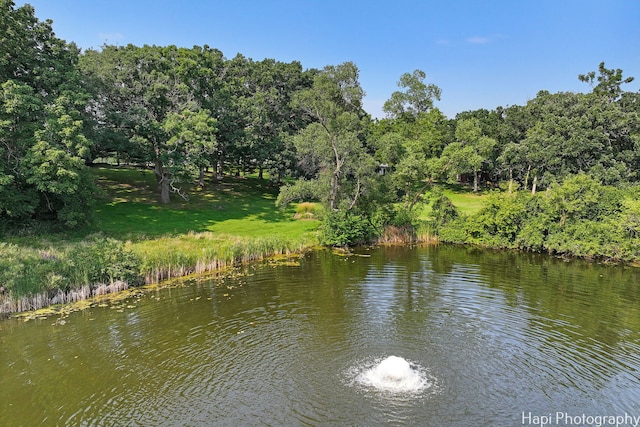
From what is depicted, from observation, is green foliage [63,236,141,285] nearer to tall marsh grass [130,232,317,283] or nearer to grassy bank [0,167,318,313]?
grassy bank [0,167,318,313]

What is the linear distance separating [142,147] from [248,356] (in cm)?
3045

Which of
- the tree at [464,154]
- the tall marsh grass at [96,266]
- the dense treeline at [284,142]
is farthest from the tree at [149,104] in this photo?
the tree at [464,154]

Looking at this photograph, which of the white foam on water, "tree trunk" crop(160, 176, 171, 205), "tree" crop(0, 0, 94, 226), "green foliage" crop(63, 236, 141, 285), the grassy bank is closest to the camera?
the white foam on water

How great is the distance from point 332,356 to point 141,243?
64.1 feet

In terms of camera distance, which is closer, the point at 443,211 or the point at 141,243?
the point at 141,243

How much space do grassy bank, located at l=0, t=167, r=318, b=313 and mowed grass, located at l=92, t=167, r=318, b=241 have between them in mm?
84

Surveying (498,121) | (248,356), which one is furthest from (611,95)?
(248,356)

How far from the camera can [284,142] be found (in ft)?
180

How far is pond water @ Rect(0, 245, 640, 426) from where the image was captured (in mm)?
12422

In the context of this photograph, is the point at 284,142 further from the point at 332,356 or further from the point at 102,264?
the point at 332,356

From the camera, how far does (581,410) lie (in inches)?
491

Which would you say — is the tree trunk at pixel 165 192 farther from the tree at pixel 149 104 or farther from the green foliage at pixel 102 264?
the green foliage at pixel 102 264

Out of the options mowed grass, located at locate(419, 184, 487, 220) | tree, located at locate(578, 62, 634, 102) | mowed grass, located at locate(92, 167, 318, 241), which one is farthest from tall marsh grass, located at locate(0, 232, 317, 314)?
tree, located at locate(578, 62, 634, 102)

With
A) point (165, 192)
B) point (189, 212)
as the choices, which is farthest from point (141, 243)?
point (165, 192)
